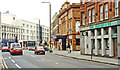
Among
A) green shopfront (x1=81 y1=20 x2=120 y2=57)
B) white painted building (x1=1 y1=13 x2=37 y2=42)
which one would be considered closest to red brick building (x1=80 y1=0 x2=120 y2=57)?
green shopfront (x1=81 y1=20 x2=120 y2=57)

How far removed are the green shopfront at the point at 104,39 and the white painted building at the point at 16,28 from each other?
228 feet

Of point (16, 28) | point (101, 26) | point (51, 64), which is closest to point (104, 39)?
point (101, 26)

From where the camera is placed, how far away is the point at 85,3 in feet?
121

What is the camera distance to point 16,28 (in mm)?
116312

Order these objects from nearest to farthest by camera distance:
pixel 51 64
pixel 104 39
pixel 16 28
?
pixel 51 64
pixel 104 39
pixel 16 28

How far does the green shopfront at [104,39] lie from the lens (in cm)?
2771

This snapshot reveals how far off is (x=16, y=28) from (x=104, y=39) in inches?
3542

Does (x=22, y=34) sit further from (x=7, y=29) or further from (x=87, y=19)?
(x=87, y=19)

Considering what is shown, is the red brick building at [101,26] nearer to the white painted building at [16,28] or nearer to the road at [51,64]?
the road at [51,64]

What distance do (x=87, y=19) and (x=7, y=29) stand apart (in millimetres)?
76279

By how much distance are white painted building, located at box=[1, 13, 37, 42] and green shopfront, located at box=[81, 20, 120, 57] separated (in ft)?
228

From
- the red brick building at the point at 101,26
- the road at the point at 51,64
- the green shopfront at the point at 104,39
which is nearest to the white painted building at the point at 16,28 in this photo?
the red brick building at the point at 101,26

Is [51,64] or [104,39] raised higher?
[104,39]

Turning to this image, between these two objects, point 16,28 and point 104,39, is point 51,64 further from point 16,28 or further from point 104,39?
point 16,28
